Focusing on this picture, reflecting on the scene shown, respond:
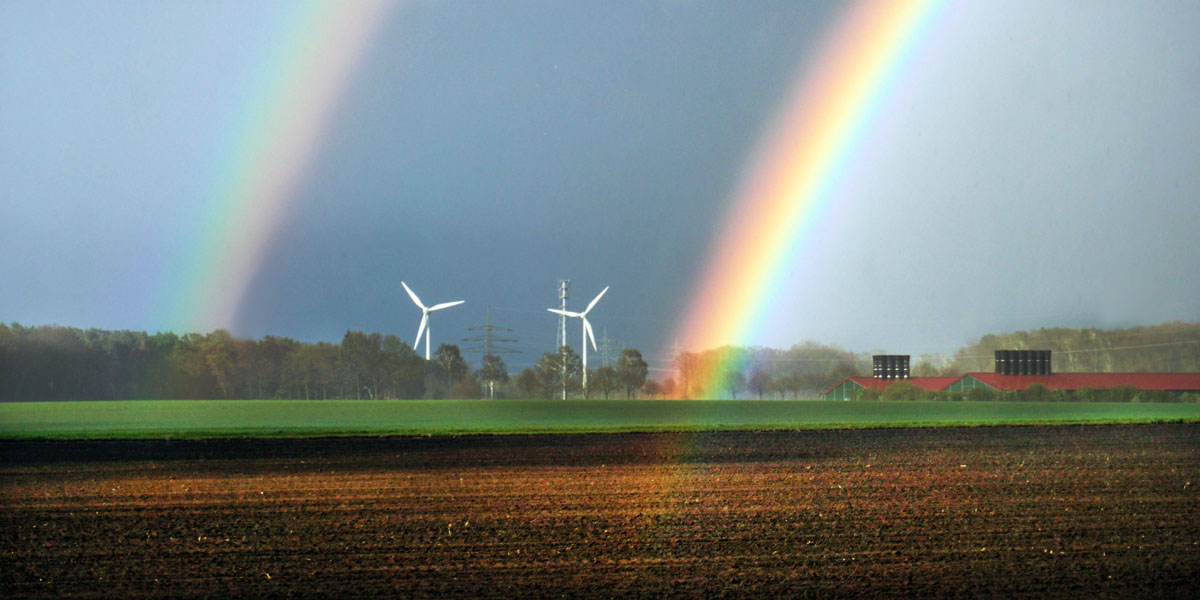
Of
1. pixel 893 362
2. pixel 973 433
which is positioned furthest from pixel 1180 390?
pixel 973 433

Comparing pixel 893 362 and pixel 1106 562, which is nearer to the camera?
pixel 1106 562

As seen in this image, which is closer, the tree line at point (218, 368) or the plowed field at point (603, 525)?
the plowed field at point (603, 525)

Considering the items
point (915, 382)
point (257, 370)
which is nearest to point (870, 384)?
point (915, 382)

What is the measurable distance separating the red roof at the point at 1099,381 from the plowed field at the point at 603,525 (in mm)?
74530

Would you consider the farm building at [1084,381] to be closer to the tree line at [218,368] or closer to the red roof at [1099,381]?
the red roof at [1099,381]

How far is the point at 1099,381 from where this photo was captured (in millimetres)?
95250

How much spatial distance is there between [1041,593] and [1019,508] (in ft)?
20.2

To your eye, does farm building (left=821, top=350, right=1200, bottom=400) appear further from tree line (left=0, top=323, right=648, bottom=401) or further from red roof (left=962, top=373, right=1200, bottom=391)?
tree line (left=0, top=323, right=648, bottom=401)

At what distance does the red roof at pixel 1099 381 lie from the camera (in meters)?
91.1

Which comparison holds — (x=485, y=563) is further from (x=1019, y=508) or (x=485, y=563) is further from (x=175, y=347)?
(x=175, y=347)

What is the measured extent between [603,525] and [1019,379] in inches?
3691

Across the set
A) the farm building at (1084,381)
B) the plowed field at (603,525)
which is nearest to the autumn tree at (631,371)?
the farm building at (1084,381)

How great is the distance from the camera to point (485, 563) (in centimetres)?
1130

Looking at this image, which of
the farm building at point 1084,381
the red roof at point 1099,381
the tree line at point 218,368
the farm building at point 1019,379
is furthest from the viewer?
the tree line at point 218,368
